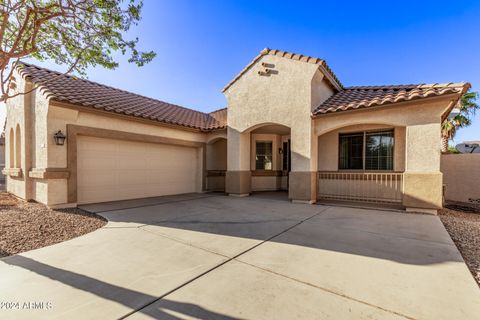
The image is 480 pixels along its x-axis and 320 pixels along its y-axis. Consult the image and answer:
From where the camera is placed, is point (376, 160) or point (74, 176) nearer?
point (74, 176)

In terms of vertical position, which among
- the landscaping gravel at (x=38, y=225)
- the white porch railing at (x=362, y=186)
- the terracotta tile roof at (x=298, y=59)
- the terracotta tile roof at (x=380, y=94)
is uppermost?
the terracotta tile roof at (x=298, y=59)

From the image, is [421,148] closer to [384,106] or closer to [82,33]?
[384,106]

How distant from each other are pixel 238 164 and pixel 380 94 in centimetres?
689

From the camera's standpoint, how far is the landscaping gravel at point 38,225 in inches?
164

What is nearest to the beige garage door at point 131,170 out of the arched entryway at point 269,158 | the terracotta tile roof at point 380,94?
the arched entryway at point 269,158

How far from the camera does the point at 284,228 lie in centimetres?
529

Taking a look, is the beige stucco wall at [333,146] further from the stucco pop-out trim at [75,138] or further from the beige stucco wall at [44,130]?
the stucco pop-out trim at [75,138]

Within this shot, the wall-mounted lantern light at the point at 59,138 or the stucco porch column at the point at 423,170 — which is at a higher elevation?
the wall-mounted lantern light at the point at 59,138

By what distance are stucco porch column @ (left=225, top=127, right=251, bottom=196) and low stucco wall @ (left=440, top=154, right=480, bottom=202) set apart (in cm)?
1018

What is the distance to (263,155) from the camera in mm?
12758

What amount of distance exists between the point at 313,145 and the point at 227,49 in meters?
7.92

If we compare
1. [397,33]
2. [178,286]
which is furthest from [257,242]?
[397,33]

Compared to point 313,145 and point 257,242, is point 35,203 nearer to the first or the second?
point 257,242

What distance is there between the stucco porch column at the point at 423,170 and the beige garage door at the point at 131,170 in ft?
32.3
